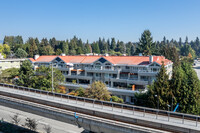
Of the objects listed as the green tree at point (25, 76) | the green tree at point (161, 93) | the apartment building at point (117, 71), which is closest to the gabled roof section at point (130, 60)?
the apartment building at point (117, 71)

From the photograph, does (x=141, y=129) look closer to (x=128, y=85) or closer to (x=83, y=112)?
(x=83, y=112)

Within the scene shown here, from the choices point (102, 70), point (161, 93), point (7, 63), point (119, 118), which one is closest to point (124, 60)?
point (102, 70)

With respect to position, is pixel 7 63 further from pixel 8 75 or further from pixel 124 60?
pixel 124 60

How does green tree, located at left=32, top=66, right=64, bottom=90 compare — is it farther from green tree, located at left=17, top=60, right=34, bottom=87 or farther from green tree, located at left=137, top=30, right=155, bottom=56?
green tree, located at left=137, top=30, right=155, bottom=56

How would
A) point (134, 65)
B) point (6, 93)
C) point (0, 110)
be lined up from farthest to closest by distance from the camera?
point (134, 65) < point (0, 110) < point (6, 93)

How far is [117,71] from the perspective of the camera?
158 feet

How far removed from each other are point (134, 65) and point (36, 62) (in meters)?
38.1

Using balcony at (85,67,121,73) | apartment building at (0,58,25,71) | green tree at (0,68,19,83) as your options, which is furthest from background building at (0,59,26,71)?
balcony at (85,67,121,73)

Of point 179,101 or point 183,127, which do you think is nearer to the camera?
point 183,127

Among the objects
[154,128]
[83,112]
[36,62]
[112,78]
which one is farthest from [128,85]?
[36,62]

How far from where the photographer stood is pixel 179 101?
100ft

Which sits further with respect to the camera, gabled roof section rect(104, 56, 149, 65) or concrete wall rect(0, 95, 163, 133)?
gabled roof section rect(104, 56, 149, 65)

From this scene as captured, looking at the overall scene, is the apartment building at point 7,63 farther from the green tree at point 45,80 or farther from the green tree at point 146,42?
the green tree at point 146,42

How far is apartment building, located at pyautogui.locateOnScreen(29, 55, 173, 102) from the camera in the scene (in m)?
43.9
